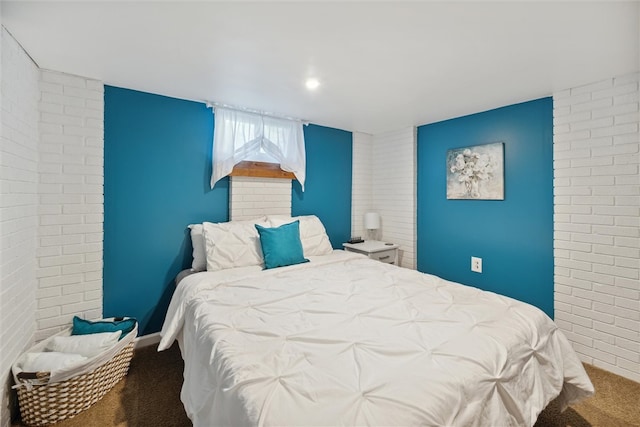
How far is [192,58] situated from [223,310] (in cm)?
168

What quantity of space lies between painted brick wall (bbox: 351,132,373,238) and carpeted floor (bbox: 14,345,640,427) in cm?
266

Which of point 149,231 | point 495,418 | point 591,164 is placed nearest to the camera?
point 495,418

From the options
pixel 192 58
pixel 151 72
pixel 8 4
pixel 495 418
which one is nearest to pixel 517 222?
pixel 495 418

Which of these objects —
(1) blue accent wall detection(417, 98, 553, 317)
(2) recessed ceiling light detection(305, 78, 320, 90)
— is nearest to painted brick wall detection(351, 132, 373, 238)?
(1) blue accent wall detection(417, 98, 553, 317)

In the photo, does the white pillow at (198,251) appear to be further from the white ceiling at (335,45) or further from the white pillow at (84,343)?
the white ceiling at (335,45)

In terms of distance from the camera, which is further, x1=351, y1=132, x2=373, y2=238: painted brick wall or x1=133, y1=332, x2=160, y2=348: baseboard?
x1=351, y1=132, x2=373, y2=238: painted brick wall

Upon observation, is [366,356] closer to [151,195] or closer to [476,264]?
[151,195]

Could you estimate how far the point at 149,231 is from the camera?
2.54m

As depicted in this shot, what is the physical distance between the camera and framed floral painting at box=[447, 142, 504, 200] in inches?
112

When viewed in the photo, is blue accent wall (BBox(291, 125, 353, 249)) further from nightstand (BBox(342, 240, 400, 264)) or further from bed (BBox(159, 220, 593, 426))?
bed (BBox(159, 220, 593, 426))

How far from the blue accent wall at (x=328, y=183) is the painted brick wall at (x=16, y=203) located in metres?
2.23

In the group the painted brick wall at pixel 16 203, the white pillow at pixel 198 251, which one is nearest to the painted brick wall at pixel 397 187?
the white pillow at pixel 198 251

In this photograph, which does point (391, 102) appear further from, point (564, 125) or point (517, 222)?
point (517, 222)

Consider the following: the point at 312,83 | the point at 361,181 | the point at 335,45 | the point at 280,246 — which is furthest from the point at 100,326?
the point at 361,181
